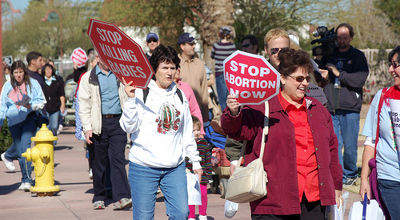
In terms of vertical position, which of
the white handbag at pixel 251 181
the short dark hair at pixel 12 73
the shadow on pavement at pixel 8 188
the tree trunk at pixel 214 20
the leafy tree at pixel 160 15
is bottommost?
the shadow on pavement at pixel 8 188

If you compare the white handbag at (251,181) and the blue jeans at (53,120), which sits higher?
the white handbag at (251,181)

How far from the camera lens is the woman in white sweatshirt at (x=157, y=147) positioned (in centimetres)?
593

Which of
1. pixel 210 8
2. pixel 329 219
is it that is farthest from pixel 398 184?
pixel 210 8

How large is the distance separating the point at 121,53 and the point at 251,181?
5.83 ft

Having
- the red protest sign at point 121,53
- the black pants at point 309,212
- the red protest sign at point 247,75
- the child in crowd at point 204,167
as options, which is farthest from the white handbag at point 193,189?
the red protest sign at point 247,75

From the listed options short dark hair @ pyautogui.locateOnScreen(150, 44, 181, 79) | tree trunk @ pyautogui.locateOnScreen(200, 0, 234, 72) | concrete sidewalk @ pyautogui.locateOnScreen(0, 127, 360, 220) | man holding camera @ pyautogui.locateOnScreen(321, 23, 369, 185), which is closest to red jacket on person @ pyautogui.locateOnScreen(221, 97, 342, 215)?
short dark hair @ pyautogui.locateOnScreen(150, 44, 181, 79)

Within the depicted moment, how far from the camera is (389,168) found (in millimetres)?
5250

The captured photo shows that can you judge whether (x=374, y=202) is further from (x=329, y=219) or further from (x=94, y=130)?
(x=94, y=130)

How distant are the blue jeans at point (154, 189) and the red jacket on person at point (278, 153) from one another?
136 cm

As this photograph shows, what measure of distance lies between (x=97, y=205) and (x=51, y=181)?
62.8 inches

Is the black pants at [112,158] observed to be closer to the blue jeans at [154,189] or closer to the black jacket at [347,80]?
the blue jeans at [154,189]

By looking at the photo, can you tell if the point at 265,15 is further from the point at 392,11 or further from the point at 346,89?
the point at 346,89

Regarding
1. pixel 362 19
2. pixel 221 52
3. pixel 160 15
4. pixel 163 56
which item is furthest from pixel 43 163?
pixel 362 19

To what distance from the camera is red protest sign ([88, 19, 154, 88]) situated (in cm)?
558
